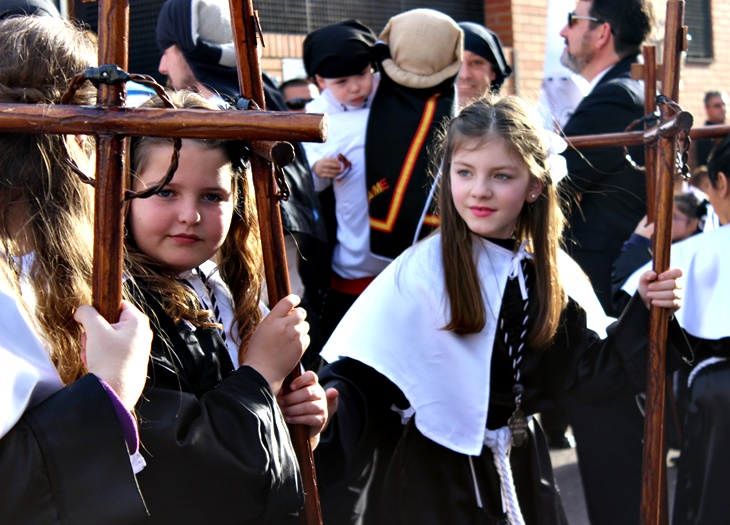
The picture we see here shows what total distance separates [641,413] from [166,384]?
245cm

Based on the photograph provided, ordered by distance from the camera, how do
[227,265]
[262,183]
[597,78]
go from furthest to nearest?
[597,78]
[227,265]
[262,183]

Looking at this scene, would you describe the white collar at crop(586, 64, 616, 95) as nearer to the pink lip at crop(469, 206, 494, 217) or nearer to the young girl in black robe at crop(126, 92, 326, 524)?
the pink lip at crop(469, 206, 494, 217)

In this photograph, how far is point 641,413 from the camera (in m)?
3.84

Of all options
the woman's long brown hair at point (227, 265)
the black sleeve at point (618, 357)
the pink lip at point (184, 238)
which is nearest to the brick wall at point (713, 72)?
the black sleeve at point (618, 357)

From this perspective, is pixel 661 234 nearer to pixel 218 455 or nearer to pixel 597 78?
pixel 218 455

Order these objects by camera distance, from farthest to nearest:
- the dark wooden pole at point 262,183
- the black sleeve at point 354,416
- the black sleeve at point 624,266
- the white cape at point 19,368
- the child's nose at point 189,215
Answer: the black sleeve at point 624,266
the black sleeve at point 354,416
the child's nose at point 189,215
the dark wooden pole at point 262,183
the white cape at point 19,368

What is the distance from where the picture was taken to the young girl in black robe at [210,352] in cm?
176

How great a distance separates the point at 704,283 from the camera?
3447 millimetres

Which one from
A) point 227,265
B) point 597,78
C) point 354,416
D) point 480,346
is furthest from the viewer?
point 597,78

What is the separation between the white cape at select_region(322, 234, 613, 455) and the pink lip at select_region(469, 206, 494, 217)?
188mm

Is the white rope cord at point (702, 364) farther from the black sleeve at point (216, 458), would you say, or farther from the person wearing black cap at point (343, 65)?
the black sleeve at point (216, 458)

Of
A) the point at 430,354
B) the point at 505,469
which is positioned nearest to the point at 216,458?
the point at 430,354

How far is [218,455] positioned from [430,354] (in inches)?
44.2

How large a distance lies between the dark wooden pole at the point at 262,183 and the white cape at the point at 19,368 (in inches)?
18.6
